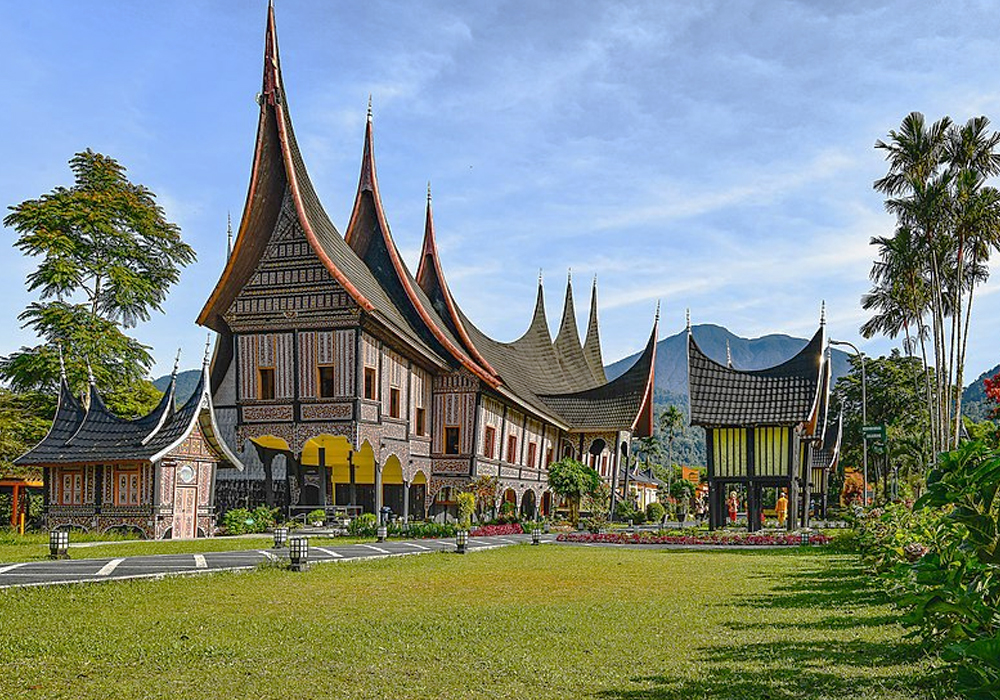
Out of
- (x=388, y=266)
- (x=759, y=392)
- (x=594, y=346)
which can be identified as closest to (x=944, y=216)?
(x=759, y=392)

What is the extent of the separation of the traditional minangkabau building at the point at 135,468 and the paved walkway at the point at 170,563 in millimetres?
3056

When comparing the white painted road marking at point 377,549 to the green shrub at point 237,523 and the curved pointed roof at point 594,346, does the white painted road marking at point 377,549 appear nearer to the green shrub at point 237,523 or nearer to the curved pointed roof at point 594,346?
the green shrub at point 237,523

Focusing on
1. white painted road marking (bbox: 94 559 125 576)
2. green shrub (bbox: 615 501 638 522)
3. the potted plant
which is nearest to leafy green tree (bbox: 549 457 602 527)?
green shrub (bbox: 615 501 638 522)

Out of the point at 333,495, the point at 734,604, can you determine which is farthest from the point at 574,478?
the point at 734,604

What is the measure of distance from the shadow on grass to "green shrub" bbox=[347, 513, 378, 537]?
15276 mm

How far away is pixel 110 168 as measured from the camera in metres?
29.7

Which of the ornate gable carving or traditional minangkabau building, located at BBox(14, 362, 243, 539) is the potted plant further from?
traditional minangkabau building, located at BBox(14, 362, 243, 539)

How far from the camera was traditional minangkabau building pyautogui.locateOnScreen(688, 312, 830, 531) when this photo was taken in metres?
27.6

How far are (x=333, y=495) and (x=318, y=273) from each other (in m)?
8.70

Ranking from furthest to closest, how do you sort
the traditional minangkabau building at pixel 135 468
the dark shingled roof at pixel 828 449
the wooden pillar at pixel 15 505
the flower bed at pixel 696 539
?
the dark shingled roof at pixel 828 449, the wooden pillar at pixel 15 505, the flower bed at pixel 696 539, the traditional minangkabau building at pixel 135 468

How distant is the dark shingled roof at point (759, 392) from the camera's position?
2764 cm

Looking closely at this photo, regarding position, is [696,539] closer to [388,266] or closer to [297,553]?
[297,553]

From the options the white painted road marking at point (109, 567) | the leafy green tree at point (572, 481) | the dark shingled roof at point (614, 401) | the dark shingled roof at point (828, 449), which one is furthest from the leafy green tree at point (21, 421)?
the dark shingled roof at point (828, 449)

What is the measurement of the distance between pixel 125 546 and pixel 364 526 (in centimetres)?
644
